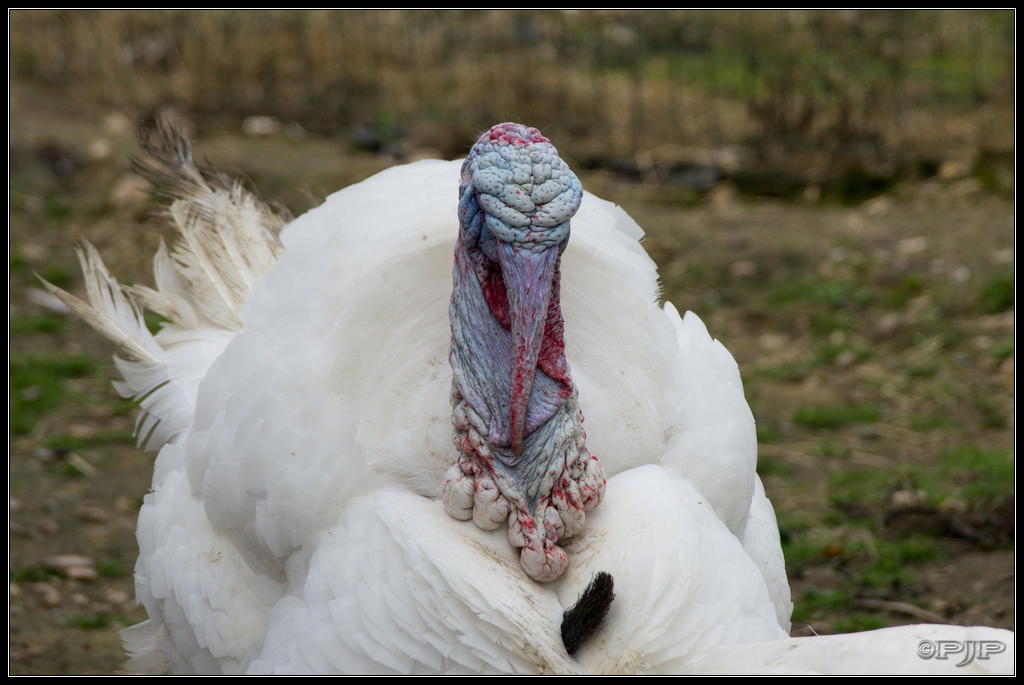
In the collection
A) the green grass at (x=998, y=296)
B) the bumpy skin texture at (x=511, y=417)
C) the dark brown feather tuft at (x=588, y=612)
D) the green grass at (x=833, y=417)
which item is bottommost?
the green grass at (x=833, y=417)

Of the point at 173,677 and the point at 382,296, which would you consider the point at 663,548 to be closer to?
the point at 382,296

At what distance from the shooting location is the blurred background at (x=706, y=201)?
4859 mm

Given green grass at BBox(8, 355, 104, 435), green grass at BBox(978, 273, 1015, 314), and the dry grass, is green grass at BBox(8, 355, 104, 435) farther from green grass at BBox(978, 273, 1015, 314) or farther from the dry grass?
green grass at BBox(978, 273, 1015, 314)

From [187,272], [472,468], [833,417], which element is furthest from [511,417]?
[833,417]

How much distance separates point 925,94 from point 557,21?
327 cm

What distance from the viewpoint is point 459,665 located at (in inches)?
110

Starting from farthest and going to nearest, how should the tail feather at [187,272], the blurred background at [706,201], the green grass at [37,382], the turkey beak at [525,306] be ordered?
1. the green grass at [37,382]
2. the blurred background at [706,201]
3. the tail feather at [187,272]
4. the turkey beak at [525,306]

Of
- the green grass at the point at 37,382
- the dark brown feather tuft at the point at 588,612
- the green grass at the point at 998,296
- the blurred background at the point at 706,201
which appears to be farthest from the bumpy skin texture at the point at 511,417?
the green grass at the point at 998,296

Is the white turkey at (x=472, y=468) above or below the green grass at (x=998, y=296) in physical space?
above

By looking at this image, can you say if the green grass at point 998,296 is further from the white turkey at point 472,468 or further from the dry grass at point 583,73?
the white turkey at point 472,468

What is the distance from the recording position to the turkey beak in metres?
2.74

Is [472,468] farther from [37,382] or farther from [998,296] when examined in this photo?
Result: [998,296]

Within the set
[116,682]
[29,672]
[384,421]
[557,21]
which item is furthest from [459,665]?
[557,21]

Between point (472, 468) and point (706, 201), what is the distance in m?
5.72
